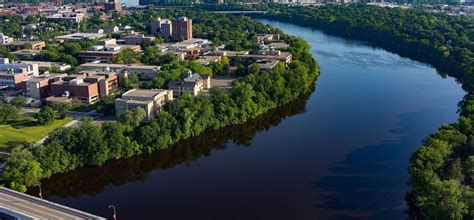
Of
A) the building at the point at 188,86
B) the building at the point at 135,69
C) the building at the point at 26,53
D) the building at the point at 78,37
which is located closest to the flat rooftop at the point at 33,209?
the building at the point at 188,86

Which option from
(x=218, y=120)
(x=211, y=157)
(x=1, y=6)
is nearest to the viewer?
(x=211, y=157)

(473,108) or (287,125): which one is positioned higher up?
(473,108)

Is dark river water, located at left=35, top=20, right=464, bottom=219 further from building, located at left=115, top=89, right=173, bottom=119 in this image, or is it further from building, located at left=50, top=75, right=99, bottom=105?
building, located at left=50, top=75, right=99, bottom=105

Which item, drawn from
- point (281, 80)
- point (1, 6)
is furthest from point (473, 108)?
point (1, 6)

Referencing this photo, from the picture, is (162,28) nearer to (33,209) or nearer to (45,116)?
(45,116)

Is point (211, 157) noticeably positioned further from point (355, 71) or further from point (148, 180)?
point (355, 71)

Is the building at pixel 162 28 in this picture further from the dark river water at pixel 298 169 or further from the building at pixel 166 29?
the dark river water at pixel 298 169

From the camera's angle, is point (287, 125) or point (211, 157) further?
point (287, 125)
